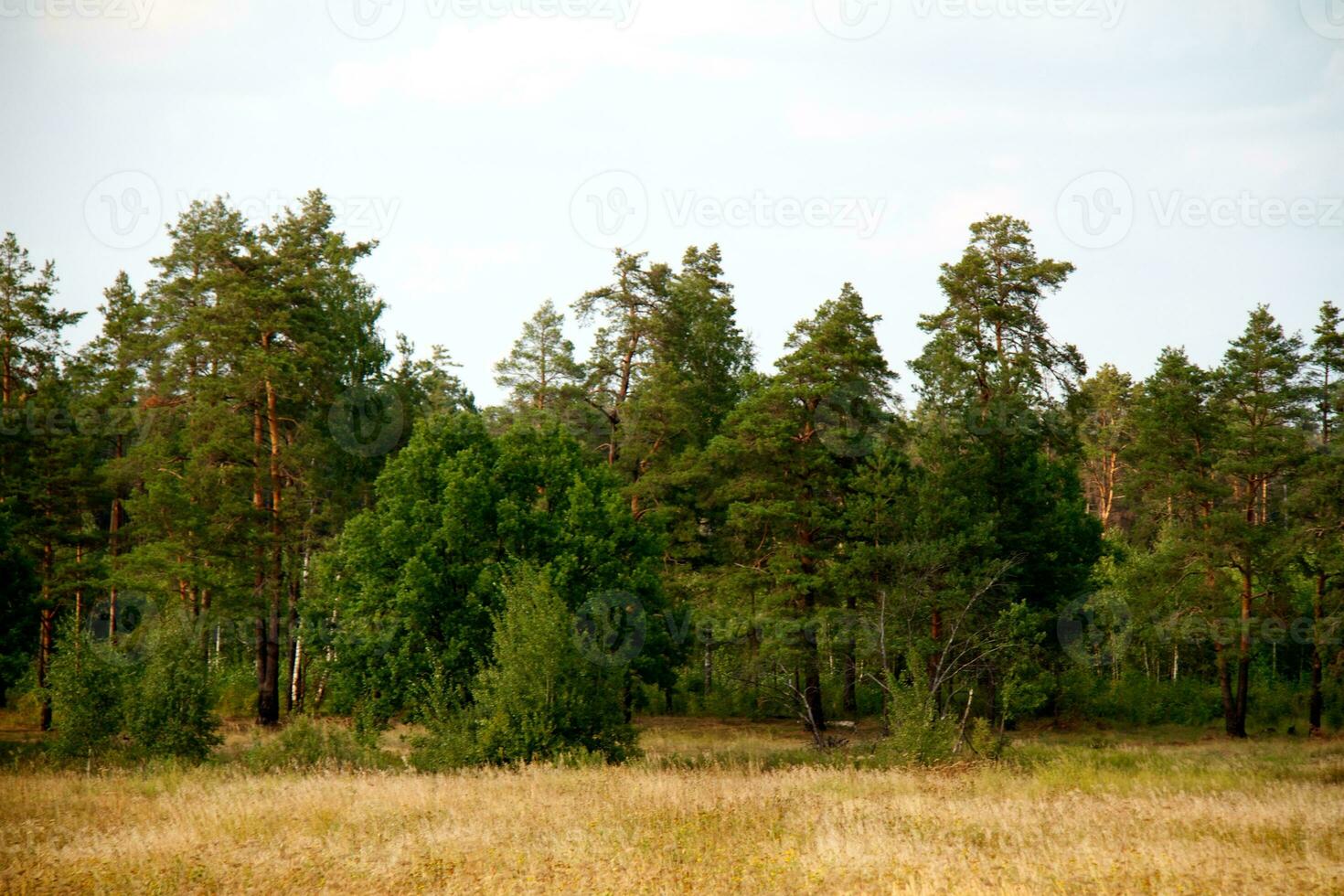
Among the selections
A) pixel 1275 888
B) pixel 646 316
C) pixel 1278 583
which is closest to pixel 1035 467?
pixel 1278 583

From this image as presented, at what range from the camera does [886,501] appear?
3259 cm

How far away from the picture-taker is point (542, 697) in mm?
19688

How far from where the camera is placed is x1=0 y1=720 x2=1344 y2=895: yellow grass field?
10008mm

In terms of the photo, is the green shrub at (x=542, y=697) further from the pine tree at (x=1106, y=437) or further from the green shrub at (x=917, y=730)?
the pine tree at (x=1106, y=437)

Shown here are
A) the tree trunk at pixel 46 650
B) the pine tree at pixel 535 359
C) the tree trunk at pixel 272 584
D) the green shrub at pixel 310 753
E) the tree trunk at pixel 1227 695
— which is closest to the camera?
the green shrub at pixel 310 753

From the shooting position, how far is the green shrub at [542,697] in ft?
64.1

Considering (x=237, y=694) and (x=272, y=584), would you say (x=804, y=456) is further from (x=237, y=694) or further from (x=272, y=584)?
(x=237, y=694)

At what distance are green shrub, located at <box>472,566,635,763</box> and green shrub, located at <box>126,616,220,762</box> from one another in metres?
6.37

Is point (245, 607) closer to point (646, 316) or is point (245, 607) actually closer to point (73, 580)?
point (73, 580)

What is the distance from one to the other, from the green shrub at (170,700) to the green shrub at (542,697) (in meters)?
6.37

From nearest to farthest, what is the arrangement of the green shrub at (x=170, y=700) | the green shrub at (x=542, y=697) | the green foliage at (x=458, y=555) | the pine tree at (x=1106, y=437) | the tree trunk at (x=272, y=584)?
1. the green shrub at (x=542, y=697)
2. the green shrub at (x=170, y=700)
3. the green foliage at (x=458, y=555)
4. the tree trunk at (x=272, y=584)
5. the pine tree at (x=1106, y=437)

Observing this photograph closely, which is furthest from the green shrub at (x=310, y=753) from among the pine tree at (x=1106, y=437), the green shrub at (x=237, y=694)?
the pine tree at (x=1106, y=437)

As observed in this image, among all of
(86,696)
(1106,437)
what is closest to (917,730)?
(86,696)

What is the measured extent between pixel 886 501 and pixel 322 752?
18258 mm
